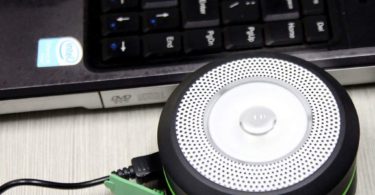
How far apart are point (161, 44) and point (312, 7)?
0.38 ft

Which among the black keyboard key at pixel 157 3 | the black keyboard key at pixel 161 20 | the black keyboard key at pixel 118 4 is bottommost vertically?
the black keyboard key at pixel 161 20

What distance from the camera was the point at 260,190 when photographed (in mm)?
352

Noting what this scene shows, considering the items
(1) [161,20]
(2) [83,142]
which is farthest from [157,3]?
(2) [83,142]

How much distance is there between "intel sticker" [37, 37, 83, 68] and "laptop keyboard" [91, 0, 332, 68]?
2cm

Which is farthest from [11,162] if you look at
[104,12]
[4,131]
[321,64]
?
[321,64]

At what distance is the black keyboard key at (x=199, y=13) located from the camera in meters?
0.47

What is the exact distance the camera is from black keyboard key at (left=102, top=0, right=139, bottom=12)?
49cm

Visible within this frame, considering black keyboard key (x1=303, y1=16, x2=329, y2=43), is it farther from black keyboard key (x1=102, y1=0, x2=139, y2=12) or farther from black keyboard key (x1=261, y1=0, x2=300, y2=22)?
black keyboard key (x1=102, y1=0, x2=139, y2=12)

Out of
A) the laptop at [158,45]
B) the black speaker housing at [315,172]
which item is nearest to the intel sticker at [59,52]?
the laptop at [158,45]

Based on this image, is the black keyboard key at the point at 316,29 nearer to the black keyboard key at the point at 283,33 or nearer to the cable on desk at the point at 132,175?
the black keyboard key at the point at 283,33

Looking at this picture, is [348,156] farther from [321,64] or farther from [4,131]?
[4,131]

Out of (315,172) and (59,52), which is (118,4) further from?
(315,172)

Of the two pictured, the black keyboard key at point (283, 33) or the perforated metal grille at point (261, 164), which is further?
the black keyboard key at point (283, 33)

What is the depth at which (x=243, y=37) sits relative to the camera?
0.46 metres
